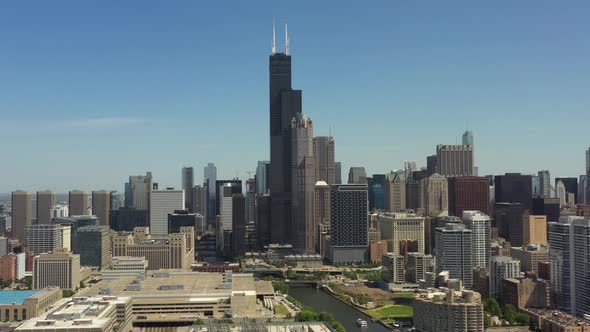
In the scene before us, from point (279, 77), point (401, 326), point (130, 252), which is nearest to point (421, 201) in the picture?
point (279, 77)

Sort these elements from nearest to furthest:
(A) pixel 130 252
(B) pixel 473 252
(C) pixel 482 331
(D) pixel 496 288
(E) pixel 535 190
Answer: (C) pixel 482 331 → (D) pixel 496 288 → (B) pixel 473 252 → (A) pixel 130 252 → (E) pixel 535 190

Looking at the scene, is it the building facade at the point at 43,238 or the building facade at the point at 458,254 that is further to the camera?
the building facade at the point at 43,238

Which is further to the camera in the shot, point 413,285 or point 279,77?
point 279,77

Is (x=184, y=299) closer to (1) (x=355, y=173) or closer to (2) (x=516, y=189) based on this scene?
(2) (x=516, y=189)

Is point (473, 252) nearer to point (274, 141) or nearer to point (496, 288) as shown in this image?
point (496, 288)

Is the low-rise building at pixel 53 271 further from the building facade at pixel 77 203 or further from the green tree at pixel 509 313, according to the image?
the building facade at pixel 77 203

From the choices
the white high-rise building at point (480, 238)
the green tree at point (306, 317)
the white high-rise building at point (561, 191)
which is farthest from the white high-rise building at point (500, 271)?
the white high-rise building at point (561, 191)

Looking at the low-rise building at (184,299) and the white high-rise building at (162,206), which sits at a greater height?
the white high-rise building at (162,206)
